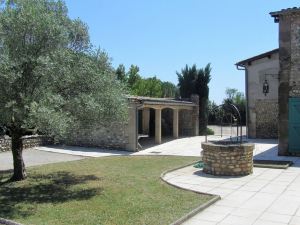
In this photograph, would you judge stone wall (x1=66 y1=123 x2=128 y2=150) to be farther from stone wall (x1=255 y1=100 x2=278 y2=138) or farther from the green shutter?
stone wall (x1=255 y1=100 x2=278 y2=138)

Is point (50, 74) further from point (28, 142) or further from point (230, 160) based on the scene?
point (28, 142)

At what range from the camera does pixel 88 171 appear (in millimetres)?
13641

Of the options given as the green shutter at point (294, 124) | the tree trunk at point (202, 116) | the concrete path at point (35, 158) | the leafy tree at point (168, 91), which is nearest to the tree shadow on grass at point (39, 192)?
the concrete path at point (35, 158)

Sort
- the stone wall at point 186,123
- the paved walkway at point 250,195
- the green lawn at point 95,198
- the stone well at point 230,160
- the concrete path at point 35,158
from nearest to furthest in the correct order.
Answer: the paved walkway at point 250,195
the green lawn at point 95,198
the stone well at point 230,160
the concrete path at point 35,158
the stone wall at point 186,123

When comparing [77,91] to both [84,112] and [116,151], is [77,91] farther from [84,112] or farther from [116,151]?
[116,151]

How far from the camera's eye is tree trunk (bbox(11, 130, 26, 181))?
36.5ft

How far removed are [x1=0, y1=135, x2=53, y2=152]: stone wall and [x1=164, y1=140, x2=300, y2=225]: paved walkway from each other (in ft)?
33.2

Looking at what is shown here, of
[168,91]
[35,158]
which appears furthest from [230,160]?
[168,91]

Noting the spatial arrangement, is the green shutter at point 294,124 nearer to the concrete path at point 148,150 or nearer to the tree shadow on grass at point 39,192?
the concrete path at point 148,150

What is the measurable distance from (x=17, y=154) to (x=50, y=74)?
11.2 ft

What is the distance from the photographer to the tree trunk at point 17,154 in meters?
11.1

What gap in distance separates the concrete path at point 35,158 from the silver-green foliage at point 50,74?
5.62 m

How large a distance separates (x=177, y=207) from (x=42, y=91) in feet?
13.3

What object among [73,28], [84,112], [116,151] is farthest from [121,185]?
[116,151]
